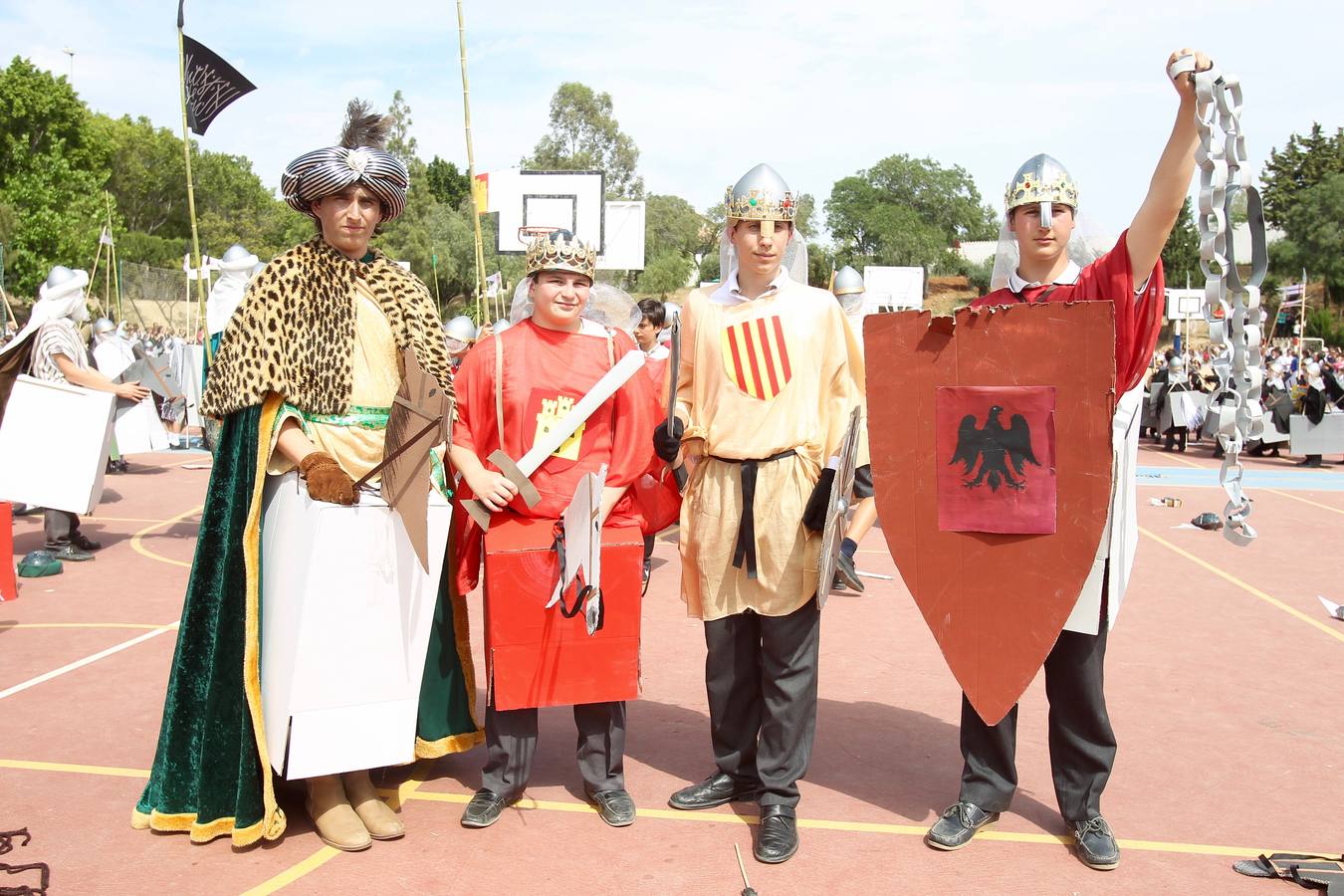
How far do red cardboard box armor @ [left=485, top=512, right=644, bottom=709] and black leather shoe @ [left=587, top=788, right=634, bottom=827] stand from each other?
34 cm

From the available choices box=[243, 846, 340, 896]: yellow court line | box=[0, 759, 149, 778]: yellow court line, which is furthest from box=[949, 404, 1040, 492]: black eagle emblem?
box=[0, 759, 149, 778]: yellow court line

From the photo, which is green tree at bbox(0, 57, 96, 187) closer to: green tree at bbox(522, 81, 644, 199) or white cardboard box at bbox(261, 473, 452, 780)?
green tree at bbox(522, 81, 644, 199)

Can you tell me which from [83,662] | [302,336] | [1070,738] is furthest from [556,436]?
[83,662]

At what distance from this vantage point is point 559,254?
12.1 ft

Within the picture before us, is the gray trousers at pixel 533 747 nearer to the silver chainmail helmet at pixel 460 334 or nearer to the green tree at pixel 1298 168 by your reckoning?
the silver chainmail helmet at pixel 460 334

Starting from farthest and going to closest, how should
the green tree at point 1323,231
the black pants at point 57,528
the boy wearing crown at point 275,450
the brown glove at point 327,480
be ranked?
the green tree at point 1323,231, the black pants at point 57,528, the boy wearing crown at point 275,450, the brown glove at point 327,480

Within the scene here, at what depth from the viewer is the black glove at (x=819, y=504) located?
11.5 feet

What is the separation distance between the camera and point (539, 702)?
12.0 feet

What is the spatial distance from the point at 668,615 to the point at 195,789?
3424 millimetres

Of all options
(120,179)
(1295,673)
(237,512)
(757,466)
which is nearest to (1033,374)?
(757,466)

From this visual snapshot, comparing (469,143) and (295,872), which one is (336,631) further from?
(469,143)

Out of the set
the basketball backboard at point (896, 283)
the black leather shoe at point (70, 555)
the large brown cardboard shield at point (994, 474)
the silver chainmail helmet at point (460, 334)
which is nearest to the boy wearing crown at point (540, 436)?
the large brown cardboard shield at point (994, 474)

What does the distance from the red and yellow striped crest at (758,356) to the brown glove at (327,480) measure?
4.00 ft

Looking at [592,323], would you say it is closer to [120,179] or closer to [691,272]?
[691,272]
